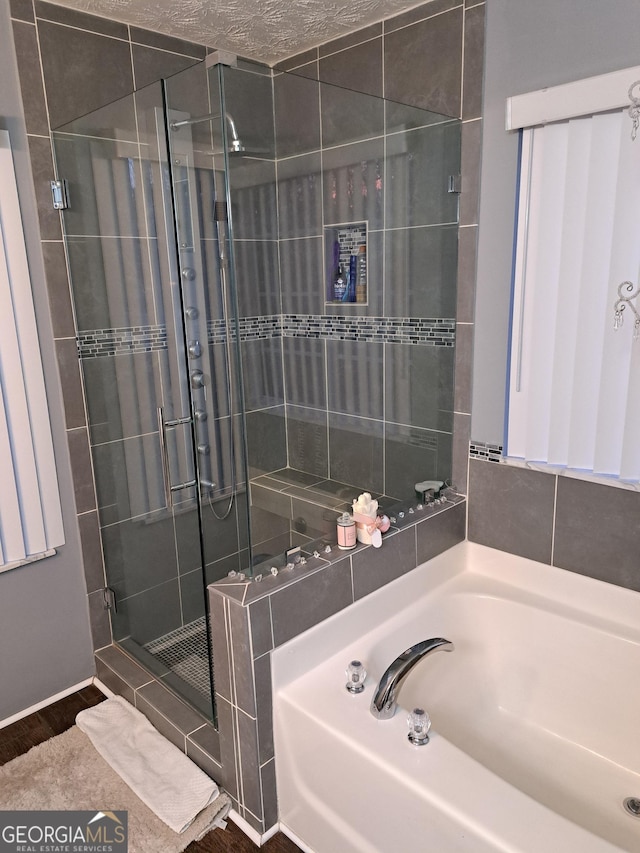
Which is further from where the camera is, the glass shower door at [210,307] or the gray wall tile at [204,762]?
the gray wall tile at [204,762]

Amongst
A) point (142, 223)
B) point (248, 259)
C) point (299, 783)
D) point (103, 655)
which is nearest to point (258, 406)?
point (248, 259)

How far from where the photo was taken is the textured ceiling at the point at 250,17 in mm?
2068

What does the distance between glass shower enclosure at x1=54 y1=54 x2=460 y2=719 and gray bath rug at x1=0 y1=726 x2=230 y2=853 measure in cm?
31

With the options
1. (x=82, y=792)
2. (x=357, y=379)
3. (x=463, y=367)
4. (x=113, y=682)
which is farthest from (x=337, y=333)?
(x=82, y=792)

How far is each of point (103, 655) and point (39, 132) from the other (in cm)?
191

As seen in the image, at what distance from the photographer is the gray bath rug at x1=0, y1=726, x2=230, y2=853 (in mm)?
1771

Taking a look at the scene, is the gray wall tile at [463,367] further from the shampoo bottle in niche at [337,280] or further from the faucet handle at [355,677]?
the faucet handle at [355,677]

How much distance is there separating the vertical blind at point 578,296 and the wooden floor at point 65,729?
144 cm

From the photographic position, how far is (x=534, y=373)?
80.0 inches

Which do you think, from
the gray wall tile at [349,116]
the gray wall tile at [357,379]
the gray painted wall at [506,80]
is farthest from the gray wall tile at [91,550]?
the gray wall tile at [349,116]

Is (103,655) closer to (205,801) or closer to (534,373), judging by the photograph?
(205,801)

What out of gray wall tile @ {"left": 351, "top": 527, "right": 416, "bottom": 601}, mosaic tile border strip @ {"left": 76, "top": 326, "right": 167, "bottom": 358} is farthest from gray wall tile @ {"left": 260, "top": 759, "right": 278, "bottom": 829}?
mosaic tile border strip @ {"left": 76, "top": 326, "right": 167, "bottom": 358}

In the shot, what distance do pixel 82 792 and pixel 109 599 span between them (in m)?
0.71

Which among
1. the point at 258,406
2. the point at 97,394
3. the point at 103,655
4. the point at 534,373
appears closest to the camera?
the point at 258,406
